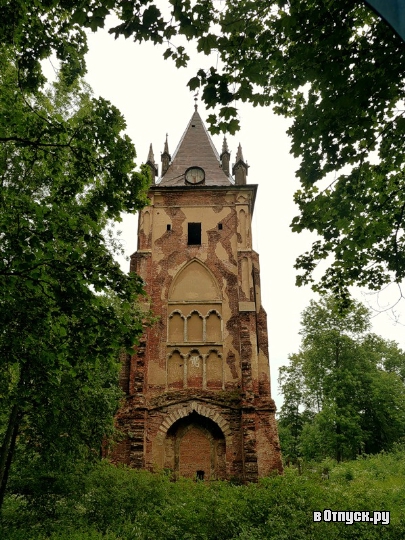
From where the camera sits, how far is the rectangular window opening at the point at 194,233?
70.2ft

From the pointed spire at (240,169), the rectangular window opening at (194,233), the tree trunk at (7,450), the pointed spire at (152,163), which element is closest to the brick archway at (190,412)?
the tree trunk at (7,450)

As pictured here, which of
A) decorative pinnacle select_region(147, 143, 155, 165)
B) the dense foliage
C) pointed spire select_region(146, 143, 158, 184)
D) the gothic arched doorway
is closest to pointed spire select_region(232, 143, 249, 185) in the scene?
pointed spire select_region(146, 143, 158, 184)

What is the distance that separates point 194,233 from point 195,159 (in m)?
5.10

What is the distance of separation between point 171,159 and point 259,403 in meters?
14.9

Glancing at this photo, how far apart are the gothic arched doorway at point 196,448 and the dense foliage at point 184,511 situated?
383 cm

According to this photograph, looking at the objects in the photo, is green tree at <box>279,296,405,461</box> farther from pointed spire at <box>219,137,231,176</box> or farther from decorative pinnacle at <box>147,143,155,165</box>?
decorative pinnacle at <box>147,143,155,165</box>

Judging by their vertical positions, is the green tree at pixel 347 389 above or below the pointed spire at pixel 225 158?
below

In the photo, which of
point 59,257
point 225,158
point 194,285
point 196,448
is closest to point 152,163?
point 225,158

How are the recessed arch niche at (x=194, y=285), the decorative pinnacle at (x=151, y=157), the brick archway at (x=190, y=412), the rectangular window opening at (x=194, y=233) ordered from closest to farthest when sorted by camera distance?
the brick archway at (x=190, y=412)
the recessed arch niche at (x=194, y=285)
the rectangular window opening at (x=194, y=233)
the decorative pinnacle at (x=151, y=157)

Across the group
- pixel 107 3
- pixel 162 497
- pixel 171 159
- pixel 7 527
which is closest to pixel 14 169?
pixel 107 3

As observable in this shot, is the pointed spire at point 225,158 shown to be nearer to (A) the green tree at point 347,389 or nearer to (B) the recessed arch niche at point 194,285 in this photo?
(B) the recessed arch niche at point 194,285

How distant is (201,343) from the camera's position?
18828 millimetres

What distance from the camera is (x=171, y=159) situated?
25.2 metres

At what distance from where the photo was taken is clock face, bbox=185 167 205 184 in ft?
73.9
